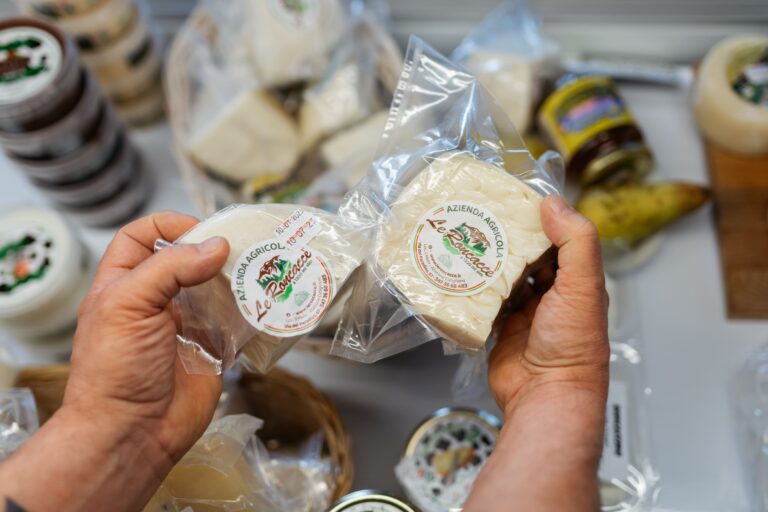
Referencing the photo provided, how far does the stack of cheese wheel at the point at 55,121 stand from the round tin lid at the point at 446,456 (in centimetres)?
61

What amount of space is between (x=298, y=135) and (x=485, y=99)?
1.39 ft

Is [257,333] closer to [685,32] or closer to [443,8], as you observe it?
[443,8]

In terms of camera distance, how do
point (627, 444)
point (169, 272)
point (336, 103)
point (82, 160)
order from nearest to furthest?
point (169, 272)
point (627, 444)
point (82, 160)
point (336, 103)

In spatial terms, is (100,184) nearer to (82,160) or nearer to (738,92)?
(82,160)

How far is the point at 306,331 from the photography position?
637 mm

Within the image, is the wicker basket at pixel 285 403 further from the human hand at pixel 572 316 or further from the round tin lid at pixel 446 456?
the human hand at pixel 572 316

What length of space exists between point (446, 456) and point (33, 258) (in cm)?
62

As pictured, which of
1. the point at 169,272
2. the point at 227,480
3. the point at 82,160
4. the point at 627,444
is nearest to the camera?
the point at 169,272

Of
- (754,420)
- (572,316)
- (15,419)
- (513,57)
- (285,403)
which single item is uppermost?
(513,57)

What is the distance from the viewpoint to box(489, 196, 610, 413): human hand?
0.62 meters

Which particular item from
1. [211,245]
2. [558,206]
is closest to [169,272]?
[211,245]

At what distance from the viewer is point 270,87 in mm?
1069

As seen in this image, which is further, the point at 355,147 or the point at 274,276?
the point at 355,147

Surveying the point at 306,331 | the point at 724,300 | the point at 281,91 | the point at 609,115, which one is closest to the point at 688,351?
the point at 724,300
